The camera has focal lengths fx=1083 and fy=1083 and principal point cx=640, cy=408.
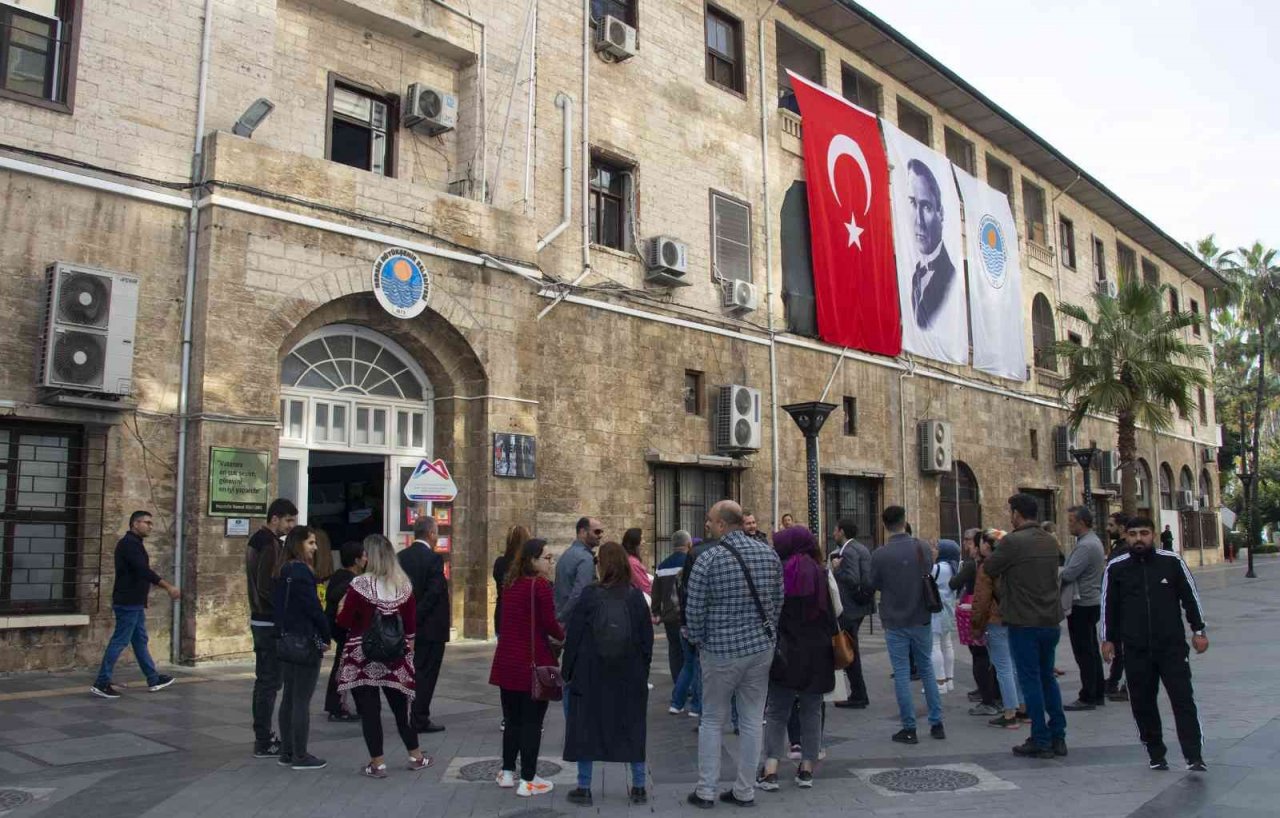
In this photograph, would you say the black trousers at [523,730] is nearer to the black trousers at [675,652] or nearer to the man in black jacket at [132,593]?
the black trousers at [675,652]

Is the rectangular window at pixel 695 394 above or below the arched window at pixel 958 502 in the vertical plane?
above

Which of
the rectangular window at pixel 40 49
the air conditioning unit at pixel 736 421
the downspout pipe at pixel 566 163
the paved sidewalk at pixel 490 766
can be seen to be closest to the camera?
the paved sidewalk at pixel 490 766

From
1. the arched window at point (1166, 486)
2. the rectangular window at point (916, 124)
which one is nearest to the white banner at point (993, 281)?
the rectangular window at point (916, 124)

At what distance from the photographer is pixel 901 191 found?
2419 cm

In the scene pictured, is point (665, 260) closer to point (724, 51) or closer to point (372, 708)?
point (724, 51)

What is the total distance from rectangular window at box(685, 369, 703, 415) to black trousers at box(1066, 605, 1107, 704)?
9.84m

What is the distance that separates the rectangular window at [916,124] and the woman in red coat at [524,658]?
22.2m

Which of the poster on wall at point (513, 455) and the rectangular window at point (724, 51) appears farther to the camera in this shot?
the rectangular window at point (724, 51)

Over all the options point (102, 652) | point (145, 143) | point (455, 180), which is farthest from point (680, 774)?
point (455, 180)

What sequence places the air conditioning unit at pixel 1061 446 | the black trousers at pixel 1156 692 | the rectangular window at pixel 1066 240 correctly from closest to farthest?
the black trousers at pixel 1156 692
the air conditioning unit at pixel 1061 446
the rectangular window at pixel 1066 240

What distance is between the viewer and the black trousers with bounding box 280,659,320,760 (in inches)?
290

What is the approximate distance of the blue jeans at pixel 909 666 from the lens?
27.6 ft

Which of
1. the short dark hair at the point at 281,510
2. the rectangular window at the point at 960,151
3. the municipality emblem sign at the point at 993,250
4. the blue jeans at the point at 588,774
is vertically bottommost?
the blue jeans at the point at 588,774

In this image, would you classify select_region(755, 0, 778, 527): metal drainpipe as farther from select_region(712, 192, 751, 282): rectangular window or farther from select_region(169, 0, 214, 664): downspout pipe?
select_region(169, 0, 214, 664): downspout pipe
